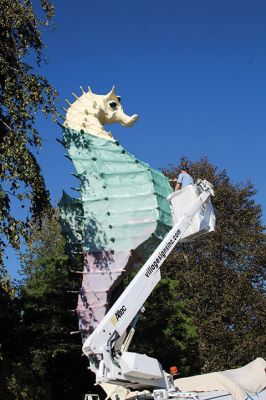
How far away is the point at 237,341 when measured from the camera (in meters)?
17.9

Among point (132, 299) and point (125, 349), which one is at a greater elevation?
point (132, 299)

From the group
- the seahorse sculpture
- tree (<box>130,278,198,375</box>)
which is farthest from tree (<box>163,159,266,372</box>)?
the seahorse sculpture

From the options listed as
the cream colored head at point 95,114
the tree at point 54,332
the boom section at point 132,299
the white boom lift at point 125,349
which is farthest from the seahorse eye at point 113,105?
the tree at point 54,332

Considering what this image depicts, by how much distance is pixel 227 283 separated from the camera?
19078 mm

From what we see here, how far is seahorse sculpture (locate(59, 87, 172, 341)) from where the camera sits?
8.12m

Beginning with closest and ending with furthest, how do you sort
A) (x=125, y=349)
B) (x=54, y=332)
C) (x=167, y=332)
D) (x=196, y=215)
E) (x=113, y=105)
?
(x=125, y=349) → (x=196, y=215) → (x=113, y=105) → (x=54, y=332) → (x=167, y=332)

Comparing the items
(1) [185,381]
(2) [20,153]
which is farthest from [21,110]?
(1) [185,381]

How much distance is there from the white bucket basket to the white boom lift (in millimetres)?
1058

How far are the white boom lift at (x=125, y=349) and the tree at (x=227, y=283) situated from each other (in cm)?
1166

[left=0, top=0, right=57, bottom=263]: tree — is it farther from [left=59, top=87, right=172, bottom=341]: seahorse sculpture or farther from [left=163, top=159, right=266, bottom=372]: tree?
[left=163, top=159, right=266, bottom=372]: tree

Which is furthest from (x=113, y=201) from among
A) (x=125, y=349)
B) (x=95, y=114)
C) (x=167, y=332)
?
(x=167, y=332)

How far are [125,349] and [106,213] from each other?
2.89 metres

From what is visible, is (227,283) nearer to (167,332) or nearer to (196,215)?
(167,332)

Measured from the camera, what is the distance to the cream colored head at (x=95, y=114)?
9211 mm
